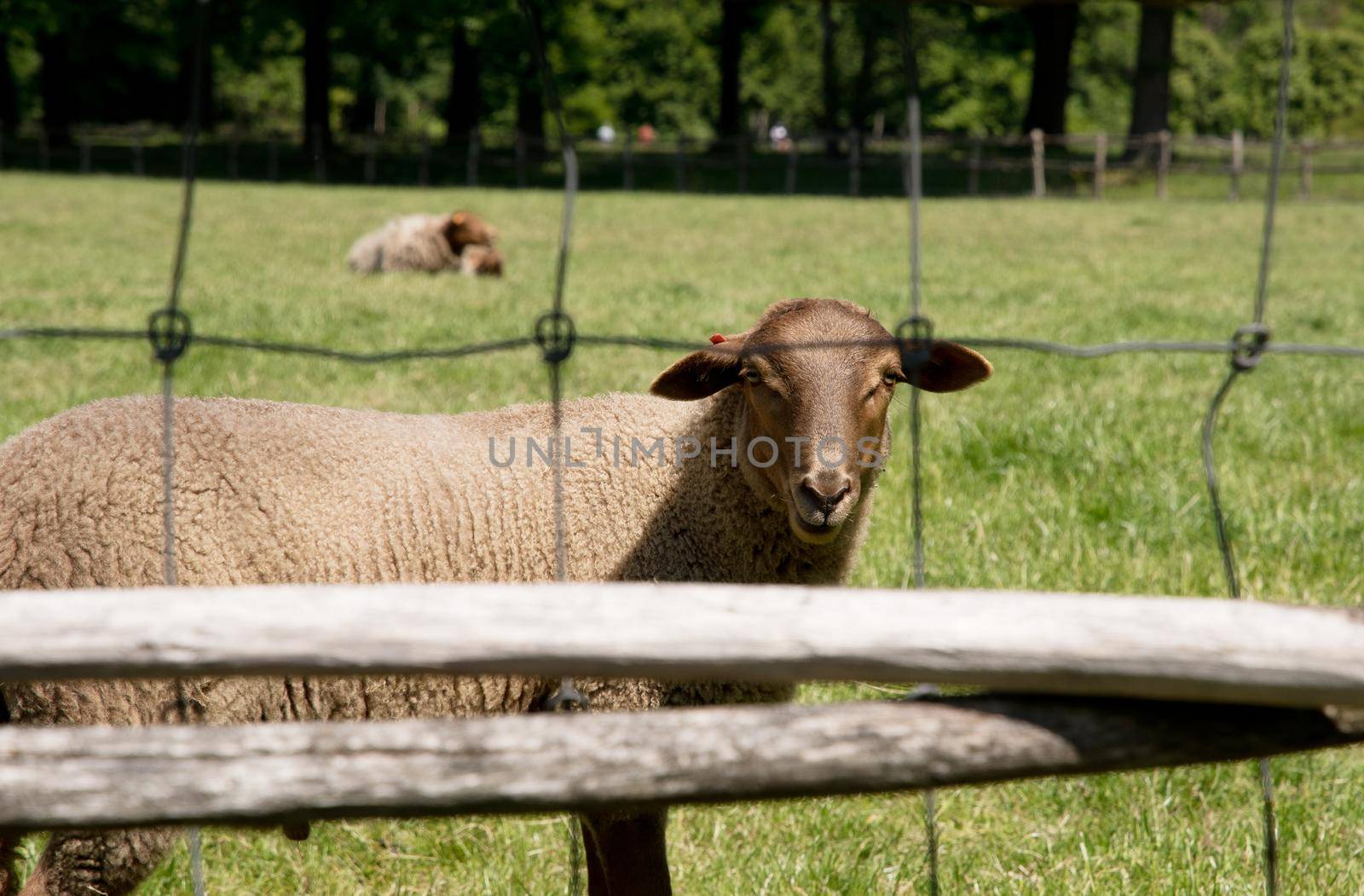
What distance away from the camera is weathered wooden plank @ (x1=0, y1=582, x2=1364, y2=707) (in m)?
1.63

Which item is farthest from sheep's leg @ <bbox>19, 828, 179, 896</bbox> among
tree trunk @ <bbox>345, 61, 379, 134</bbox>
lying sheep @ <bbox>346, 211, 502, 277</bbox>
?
tree trunk @ <bbox>345, 61, 379, 134</bbox>

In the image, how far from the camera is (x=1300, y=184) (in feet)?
92.9

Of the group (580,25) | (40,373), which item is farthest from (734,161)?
(40,373)

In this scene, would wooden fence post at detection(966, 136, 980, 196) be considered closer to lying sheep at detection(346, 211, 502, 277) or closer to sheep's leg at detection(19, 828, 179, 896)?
lying sheep at detection(346, 211, 502, 277)

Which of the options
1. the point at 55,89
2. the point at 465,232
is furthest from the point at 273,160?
the point at 465,232

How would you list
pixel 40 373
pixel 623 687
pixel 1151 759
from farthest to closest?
1. pixel 40 373
2. pixel 623 687
3. pixel 1151 759

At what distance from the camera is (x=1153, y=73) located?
3033 centimetres

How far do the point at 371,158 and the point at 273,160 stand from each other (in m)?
2.74

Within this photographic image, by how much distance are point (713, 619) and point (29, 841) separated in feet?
8.13

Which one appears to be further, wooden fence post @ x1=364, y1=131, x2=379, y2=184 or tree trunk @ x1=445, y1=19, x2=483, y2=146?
tree trunk @ x1=445, y1=19, x2=483, y2=146

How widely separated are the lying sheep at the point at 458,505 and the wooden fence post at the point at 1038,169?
25.5 m

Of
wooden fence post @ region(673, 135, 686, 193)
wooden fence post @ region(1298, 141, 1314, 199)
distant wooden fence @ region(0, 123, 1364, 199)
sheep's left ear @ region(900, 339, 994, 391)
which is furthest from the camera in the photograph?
wooden fence post @ region(673, 135, 686, 193)

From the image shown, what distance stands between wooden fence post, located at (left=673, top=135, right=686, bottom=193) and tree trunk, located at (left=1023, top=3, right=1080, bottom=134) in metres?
10.4

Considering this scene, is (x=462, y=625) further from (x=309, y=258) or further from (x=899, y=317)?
(x=309, y=258)
